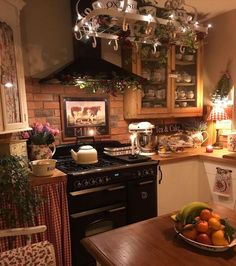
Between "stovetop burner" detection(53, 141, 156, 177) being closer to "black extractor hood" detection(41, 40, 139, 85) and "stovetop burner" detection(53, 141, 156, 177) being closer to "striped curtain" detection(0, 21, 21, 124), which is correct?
"striped curtain" detection(0, 21, 21, 124)

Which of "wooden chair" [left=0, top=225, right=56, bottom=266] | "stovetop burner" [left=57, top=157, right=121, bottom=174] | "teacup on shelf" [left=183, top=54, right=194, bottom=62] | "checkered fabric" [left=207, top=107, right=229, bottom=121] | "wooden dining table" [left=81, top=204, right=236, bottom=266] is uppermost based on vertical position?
"teacup on shelf" [left=183, top=54, right=194, bottom=62]

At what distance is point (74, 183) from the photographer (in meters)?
2.06

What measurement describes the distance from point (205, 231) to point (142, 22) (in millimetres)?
1234

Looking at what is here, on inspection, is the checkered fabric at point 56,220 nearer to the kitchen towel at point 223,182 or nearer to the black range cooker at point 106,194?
the black range cooker at point 106,194

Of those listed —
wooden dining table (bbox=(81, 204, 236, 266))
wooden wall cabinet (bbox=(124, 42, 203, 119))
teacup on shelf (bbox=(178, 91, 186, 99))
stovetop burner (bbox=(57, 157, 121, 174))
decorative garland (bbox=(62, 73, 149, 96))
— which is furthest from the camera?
teacup on shelf (bbox=(178, 91, 186, 99))

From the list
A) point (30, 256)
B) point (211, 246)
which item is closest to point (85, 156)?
point (30, 256)

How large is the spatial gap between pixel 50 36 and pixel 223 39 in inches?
80.7

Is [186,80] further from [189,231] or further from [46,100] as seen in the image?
[189,231]

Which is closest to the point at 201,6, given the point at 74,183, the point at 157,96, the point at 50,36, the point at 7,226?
the point at 157,96

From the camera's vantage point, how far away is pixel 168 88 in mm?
2982

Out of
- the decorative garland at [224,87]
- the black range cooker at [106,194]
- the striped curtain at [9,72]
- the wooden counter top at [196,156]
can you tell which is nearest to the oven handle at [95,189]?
the black range cooker at [106,194]

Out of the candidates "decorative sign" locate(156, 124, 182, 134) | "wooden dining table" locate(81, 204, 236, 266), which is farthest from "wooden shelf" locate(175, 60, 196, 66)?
"wooden dining table" locate(81, 204, 236, 266)

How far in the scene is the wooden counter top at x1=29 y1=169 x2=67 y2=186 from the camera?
1889mm

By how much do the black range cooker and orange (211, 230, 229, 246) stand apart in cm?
120
